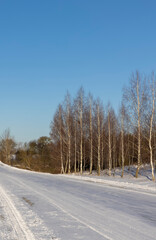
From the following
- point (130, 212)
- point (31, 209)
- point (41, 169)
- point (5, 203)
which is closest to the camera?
point (130, 212)

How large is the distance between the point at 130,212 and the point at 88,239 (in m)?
3.17

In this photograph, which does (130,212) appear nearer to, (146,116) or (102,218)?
(102,218)

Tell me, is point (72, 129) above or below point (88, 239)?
above

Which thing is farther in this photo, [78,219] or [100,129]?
[100,129]

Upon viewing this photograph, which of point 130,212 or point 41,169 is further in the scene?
point 41,169

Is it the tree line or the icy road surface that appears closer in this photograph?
the icy road surface

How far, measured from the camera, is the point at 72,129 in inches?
1548

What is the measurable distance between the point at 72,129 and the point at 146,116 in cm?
1622

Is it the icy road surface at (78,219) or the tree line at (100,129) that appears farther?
the tree line at (100,129)

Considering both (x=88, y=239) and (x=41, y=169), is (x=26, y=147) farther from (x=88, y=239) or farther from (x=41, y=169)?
(x=88, y=239)

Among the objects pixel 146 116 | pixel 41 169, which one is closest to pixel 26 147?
pixel 41 169

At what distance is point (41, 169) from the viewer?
6144cm

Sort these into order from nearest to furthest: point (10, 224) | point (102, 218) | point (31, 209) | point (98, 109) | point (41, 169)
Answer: point (10, 224)
point (102, 218)
point (31, 209)
point (98, 109)
point (41, 169)

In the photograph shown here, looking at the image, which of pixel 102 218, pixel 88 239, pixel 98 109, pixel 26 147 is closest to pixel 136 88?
pixel 98 109
